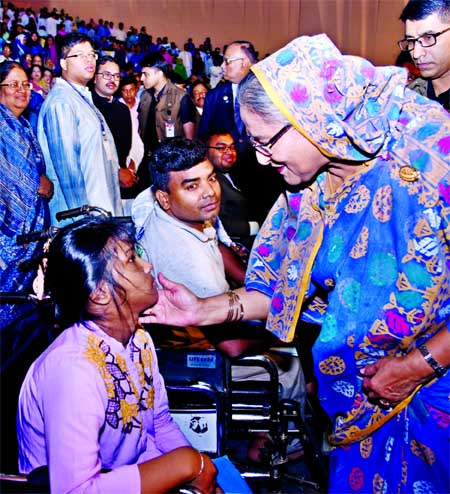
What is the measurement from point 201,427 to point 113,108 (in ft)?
11.3

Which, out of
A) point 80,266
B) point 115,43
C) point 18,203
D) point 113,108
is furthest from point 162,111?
point 115,43

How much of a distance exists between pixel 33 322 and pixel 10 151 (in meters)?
1.50

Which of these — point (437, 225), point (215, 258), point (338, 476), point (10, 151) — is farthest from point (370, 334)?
point (10, 151)

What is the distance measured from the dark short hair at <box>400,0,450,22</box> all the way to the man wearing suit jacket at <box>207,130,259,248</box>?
1528mm

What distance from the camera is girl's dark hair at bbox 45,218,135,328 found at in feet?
5.16

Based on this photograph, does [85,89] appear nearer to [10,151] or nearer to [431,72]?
[10,151]

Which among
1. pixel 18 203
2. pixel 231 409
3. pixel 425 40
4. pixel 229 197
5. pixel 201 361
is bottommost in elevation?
pixel 231 409

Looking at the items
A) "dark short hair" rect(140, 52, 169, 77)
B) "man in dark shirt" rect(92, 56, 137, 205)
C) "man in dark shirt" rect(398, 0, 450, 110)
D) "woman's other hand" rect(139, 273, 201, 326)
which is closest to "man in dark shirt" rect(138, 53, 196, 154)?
"dark short hair" rect(140, 52, 169, 77)

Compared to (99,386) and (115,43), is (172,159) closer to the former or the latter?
(99,386)

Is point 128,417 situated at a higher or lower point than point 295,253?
lower

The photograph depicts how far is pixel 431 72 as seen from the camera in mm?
3033

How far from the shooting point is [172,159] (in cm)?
275

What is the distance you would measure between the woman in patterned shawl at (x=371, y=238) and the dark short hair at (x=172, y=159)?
1.21 m

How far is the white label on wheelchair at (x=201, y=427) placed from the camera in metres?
2.12
